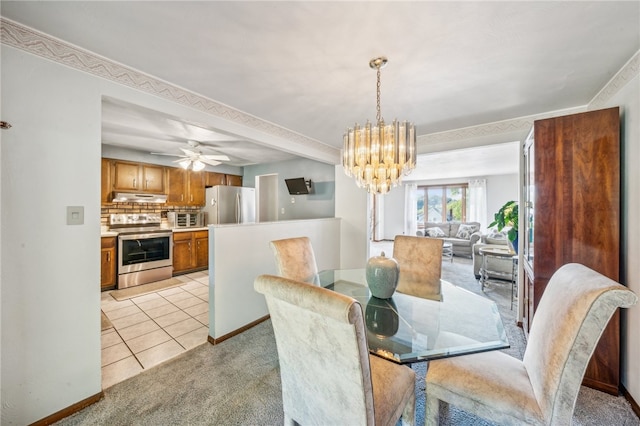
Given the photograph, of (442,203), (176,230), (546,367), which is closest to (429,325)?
(546,367)

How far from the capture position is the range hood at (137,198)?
3969 mm

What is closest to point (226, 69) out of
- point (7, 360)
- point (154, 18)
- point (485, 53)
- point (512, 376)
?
point (154, 18)

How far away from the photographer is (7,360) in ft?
4.40

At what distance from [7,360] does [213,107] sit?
2172 mm

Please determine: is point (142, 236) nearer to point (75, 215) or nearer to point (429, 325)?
point (75, 215)

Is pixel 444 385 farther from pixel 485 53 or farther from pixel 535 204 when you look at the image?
pixel 485 53

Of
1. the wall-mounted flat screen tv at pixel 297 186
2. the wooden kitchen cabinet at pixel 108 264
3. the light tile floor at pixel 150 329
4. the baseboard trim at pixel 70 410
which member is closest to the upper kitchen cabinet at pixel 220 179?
the wall-mounted flat screen tv at pixel 297 186

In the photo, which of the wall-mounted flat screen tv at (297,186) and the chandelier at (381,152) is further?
the wall-mounted flat screen tv at (297,186)

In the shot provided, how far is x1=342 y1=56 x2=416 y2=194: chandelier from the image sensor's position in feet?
5.37

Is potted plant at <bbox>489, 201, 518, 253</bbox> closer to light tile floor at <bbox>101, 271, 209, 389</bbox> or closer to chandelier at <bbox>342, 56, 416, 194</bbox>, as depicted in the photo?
chandelier at <bbox>342, 56, 416, 194</bbox>

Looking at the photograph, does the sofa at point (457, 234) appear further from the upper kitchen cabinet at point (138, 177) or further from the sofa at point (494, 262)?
the upper kitchen cabinet at point (138, 177)

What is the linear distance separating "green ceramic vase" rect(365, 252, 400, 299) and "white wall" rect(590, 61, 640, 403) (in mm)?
1532

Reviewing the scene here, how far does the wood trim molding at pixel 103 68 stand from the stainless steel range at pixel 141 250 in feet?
9.45

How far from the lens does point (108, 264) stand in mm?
3711
